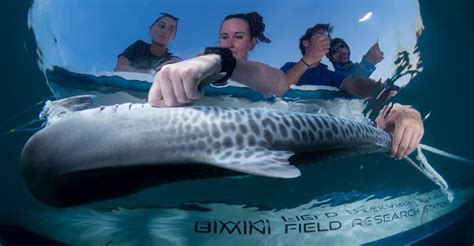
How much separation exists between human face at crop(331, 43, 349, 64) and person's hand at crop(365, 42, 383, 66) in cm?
11

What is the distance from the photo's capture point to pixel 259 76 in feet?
8.95

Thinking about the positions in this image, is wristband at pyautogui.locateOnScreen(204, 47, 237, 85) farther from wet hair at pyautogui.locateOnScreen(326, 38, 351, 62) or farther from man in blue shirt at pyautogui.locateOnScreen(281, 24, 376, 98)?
wet hair at pyautogui.locateOnScreen(326, 38, 351, 62)


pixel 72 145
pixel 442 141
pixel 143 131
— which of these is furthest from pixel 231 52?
pixel 442 141

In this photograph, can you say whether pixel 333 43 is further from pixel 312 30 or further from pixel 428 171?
pixel 428 171

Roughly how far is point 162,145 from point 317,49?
2.53ft

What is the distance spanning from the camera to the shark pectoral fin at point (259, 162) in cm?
245

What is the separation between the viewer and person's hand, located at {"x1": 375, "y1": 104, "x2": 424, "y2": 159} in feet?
9.78

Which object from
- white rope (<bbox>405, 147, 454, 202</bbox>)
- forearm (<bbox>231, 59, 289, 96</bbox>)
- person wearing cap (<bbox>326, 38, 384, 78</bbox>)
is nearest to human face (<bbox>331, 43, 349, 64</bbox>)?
person wearing cap (<bbox>326, 38, 384, 78</bbox>)

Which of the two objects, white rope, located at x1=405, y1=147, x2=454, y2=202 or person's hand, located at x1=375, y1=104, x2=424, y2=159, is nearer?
person's hand, located at x1=375, y1=104, x2=424, y2=159

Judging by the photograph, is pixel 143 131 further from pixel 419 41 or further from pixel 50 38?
pixel 419 41

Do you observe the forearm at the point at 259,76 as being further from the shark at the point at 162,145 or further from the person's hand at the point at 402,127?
the person's hand at the point at 402,127

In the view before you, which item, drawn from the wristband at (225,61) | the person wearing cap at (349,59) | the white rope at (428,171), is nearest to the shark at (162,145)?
the wristband at (225,61)

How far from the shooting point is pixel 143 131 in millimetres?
2588

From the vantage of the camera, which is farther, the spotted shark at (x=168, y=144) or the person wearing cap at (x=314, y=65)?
the person wearing cap at (x=314, y=65)
